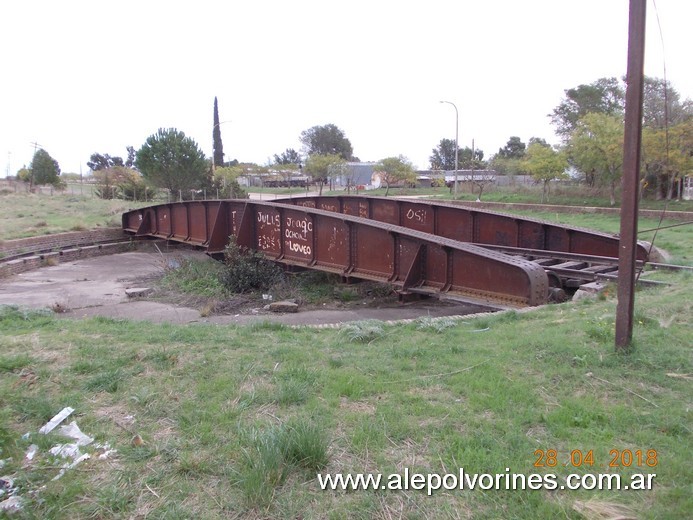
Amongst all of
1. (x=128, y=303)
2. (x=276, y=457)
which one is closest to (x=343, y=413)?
(x=276, y=457)

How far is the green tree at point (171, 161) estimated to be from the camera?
32.9 metres

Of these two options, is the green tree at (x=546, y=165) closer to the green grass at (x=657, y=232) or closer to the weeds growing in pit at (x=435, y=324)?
the green grass at (x=657, y=232)

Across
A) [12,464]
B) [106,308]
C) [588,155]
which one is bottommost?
[106,308]

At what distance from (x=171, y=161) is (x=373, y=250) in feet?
81.2

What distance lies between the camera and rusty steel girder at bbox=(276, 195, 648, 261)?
39.9ft

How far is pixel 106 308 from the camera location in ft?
37.9

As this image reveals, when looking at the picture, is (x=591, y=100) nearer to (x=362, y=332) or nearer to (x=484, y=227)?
(x=484, y=227)

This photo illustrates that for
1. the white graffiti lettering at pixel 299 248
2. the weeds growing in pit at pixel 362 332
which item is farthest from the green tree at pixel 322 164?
the weeds growing in pit at pixel 362 332

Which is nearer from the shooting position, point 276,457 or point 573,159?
point 276,457

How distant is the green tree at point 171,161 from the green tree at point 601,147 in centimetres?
2205

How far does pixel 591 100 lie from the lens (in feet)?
196

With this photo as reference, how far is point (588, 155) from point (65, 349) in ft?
102

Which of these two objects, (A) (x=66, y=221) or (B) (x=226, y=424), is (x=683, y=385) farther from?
(A) (x=66, y=221)

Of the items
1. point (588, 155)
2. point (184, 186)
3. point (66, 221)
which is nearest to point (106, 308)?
point (66, 221)
